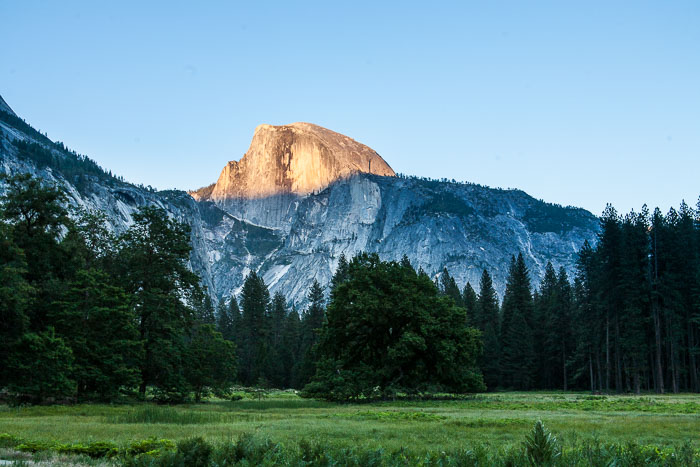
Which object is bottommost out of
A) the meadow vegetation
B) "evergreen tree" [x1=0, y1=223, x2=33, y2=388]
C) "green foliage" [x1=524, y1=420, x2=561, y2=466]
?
the meadow vegetation

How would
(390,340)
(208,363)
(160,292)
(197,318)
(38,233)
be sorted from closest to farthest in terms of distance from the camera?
(38,233)
(160,292)
(208,363)
(390,340)
(197,318)

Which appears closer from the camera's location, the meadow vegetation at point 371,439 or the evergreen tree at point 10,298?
the meadow vegetation at point 371,439

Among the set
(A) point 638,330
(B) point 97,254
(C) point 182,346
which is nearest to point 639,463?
(C) point 182,346

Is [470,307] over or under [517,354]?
over

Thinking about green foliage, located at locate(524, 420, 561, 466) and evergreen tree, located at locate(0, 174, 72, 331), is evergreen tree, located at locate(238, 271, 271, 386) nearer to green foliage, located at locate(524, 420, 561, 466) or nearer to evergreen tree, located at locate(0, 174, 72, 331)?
evergreen tree, located at locate(0, 174, 72, 331)

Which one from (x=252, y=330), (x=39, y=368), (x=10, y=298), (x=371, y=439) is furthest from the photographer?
(x=252, y=330)

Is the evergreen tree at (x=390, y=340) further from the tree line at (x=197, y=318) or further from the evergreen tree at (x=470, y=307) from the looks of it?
the evergreen tree at (x=470, y=307)

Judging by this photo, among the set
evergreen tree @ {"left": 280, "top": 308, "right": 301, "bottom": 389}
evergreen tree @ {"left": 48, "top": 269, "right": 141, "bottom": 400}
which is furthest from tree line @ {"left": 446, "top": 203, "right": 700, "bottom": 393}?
evergreen tree @ {"left": 48, "top": 269, "right": 141, "bottom": 400}

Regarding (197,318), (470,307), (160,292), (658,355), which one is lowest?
(658,355)

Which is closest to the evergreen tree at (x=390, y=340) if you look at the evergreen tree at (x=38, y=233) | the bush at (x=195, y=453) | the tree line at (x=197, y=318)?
the tree line at (x=197, y=318)

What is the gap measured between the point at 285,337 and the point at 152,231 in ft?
198

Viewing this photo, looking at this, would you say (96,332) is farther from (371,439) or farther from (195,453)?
(195,453)

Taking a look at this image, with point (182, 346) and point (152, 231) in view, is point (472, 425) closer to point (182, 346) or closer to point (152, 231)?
point (182, 346)

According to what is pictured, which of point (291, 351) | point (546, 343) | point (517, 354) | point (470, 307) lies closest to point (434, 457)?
point (517, 354)
